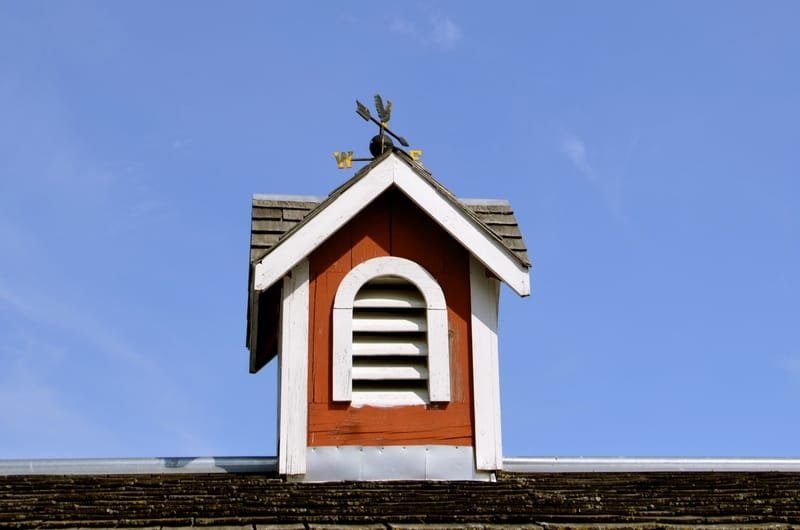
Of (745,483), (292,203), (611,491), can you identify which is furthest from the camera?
(292,203)

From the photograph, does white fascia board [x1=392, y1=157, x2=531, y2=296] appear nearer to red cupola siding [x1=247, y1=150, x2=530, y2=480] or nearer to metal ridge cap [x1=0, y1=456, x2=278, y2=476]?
red cupola siding [x1=247, y1=150, x2=530, y2=480]

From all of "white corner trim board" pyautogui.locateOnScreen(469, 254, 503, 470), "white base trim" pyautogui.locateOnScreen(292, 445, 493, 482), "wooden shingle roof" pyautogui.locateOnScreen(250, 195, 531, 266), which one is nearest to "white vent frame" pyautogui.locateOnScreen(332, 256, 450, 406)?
"white corner trim board" pyautogui.locateOnScreen(469, 254, 503, 470)

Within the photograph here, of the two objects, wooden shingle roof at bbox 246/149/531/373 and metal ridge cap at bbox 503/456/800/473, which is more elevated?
wooden shingle roof at bbox 246/149/531/373

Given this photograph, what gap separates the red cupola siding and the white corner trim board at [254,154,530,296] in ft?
0.03

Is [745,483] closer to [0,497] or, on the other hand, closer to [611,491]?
[611,491]

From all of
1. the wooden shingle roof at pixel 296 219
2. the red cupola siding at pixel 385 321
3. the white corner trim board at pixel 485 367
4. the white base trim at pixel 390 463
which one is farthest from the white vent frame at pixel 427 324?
the wooden shingle roof at pixel 296 219

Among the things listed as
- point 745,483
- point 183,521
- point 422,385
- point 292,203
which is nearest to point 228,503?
point 183,521

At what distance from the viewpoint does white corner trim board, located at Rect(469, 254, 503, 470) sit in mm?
9484

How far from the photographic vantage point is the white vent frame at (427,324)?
31.2 ft

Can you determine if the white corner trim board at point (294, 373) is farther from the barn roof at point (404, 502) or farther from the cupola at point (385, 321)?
the barn roof at point (404, 502)

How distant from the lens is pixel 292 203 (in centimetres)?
1025

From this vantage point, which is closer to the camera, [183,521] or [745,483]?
[183,521]

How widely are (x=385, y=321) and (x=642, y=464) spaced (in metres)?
2.37

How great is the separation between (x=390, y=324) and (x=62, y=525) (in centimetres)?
331
